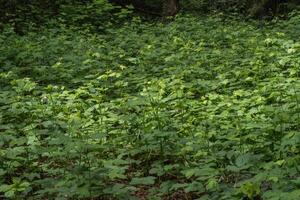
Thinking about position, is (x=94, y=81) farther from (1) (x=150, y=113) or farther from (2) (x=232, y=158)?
(2) (x=232, y=158)

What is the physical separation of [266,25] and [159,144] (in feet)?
33.1

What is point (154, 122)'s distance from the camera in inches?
231

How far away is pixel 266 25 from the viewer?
46.9 feet

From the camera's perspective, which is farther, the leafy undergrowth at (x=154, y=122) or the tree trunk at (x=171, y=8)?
the tree trunk at (x=171, y=8)

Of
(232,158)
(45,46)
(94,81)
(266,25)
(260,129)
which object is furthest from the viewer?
(266,25)

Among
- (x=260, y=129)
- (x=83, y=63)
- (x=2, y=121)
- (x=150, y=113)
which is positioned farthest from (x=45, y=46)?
(x=260, y=129)

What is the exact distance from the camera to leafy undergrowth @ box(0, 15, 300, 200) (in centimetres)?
430

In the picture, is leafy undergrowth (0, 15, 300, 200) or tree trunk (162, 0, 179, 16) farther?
tree trunk (162, 0, 179, 16)

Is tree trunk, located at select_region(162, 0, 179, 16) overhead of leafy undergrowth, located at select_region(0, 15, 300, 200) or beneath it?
beneath

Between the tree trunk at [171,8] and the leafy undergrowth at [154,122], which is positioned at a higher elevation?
the leafy undergrowth at [154,122]

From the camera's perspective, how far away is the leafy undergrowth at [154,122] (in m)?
4.30

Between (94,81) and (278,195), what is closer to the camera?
(278,195)

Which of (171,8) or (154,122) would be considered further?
(171,8)

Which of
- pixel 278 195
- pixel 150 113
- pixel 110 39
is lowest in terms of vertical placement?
pixel 110 39
